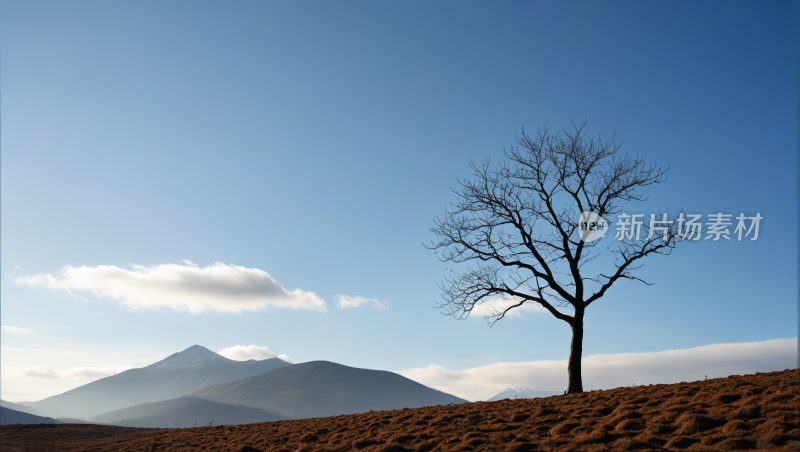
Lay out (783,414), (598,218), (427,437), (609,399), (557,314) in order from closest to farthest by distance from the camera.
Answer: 1. (783,414)
2. (427,437)
3. (609,399)
4. (557,314)
5. (598,218)

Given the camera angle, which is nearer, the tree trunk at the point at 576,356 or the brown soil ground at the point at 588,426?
the brown soil ground at the point at 588,426

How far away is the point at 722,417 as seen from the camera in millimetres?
9633

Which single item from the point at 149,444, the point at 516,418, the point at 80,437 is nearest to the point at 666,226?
the point at 516,418

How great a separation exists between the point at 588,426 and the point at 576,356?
939cm

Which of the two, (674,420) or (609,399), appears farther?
(609,399)

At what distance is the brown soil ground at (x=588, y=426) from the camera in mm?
8688

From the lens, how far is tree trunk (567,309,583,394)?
1922cm

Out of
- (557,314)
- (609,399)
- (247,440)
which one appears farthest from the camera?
(557,314)

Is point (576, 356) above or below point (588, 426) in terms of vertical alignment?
above

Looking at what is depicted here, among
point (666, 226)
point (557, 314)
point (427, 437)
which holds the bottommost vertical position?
point (427, 437)

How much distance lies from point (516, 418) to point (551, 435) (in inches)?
91.6

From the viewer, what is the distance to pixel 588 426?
421 inches

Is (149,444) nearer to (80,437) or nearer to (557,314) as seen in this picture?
(80,437)

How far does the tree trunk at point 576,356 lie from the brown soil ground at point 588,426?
3.34 m
